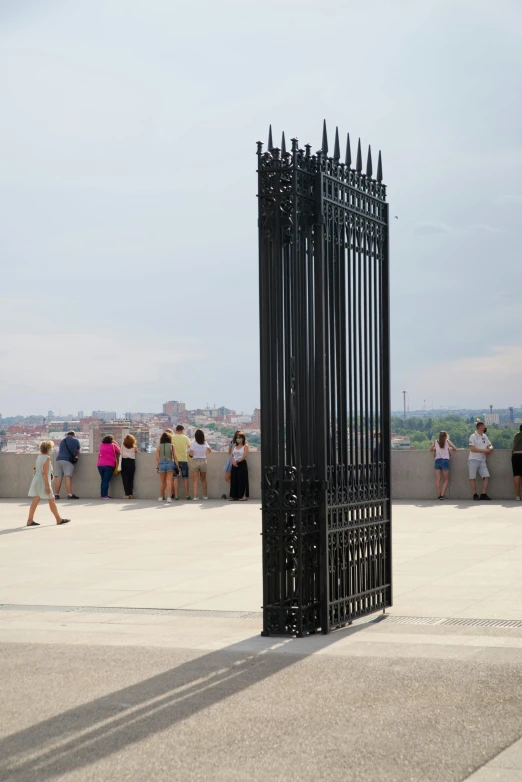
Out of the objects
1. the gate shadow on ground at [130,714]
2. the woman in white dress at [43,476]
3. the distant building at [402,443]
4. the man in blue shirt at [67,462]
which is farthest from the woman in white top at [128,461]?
the gate shadow on ground at [130,714]

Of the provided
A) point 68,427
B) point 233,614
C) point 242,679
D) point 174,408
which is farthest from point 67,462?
point 174,408

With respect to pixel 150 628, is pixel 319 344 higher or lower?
higher

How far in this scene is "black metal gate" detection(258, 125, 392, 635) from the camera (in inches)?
351

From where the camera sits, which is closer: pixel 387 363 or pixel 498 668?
pixel 498 668

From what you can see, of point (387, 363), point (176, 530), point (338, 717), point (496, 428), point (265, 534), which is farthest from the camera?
point (496, 428)

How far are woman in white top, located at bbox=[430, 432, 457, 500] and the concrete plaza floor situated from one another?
366 inches

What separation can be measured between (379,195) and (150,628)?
432cm

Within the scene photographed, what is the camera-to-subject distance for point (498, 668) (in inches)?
293

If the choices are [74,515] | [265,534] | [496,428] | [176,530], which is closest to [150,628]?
[265,534]

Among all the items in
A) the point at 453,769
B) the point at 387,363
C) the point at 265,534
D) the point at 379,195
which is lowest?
the point at 453,769

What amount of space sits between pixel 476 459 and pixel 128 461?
25.0ft

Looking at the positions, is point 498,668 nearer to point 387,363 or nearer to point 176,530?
point 387,363

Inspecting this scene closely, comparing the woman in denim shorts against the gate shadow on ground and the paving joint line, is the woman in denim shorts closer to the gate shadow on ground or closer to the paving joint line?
the paving joint line

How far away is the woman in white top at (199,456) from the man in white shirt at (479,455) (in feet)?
18.4
